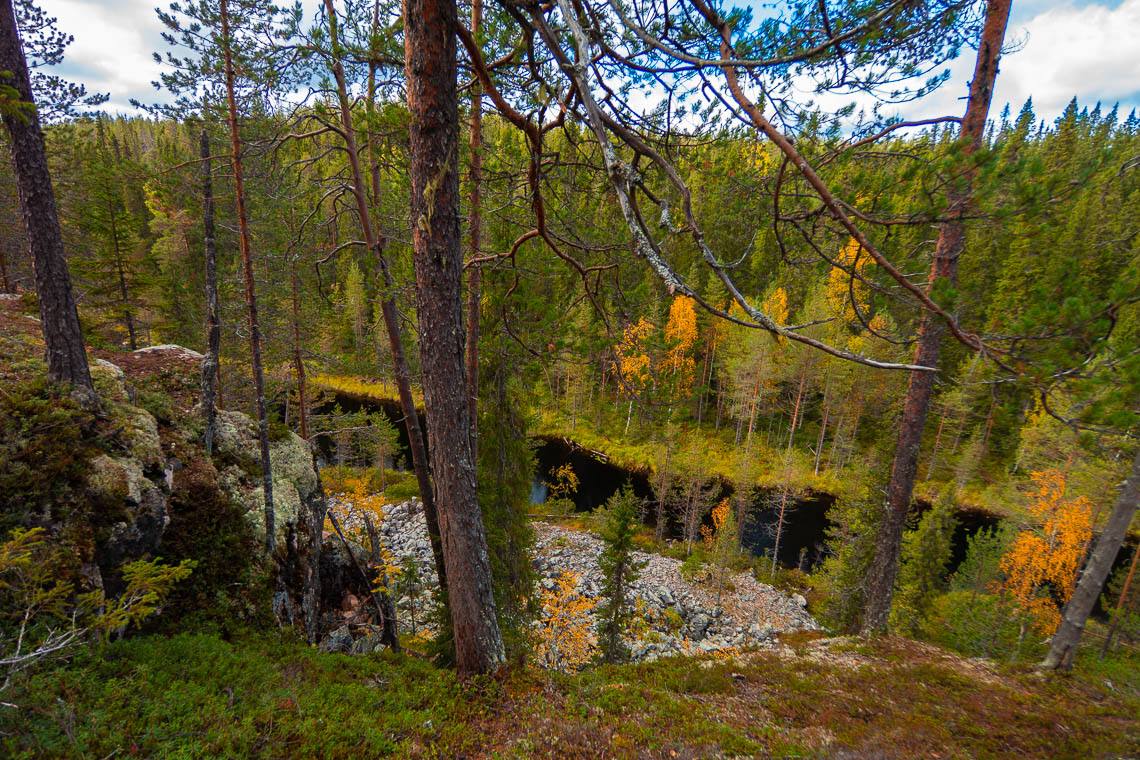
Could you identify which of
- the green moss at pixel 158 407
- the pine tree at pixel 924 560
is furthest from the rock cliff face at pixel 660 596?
the green moss at pixel 158 407

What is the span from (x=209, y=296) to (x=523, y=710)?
8.13 m

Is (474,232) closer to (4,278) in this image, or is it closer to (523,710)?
(523,710)

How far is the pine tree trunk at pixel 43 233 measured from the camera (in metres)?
4.53

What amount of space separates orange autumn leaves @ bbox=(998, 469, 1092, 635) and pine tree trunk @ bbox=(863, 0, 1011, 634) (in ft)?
43.8

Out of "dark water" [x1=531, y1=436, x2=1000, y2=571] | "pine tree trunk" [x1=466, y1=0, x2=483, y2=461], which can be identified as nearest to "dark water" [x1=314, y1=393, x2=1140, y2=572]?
"dark water" [x1=531, y1=436, x2=1000, y2=571]

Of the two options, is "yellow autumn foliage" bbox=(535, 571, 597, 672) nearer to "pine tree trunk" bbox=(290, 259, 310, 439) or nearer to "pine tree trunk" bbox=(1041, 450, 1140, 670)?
"pine tree trunk" bbox=(290, 259, 310, 439)

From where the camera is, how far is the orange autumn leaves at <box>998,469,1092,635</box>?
47.7 feet

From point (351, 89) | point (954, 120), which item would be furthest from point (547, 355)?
point (954, 120)

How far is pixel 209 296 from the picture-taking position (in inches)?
287

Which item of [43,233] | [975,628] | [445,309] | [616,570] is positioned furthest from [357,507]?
[975,628]

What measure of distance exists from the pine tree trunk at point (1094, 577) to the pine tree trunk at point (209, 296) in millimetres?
12517

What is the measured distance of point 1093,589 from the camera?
5.21m

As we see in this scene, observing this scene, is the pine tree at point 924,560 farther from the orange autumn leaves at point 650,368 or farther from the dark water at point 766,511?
the orange autumn leaves at point 650,368

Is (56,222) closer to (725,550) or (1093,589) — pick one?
(1093,589)
